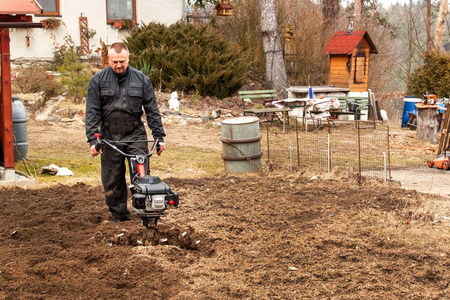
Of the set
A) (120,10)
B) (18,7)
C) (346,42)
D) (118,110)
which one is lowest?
(118,110)

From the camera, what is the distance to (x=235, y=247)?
20.1 feet

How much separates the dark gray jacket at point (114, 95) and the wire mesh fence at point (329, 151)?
3589mm

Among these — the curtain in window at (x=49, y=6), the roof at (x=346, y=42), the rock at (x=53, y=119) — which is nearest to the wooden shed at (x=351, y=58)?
the roof at (x=346, y=42)

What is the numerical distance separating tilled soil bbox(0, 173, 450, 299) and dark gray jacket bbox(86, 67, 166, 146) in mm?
1102

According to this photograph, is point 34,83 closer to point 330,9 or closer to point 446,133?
point 446,133

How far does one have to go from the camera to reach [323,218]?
23.9ft

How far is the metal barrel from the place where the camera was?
10.6 meters

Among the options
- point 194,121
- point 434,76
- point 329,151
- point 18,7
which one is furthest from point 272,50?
point 18,7

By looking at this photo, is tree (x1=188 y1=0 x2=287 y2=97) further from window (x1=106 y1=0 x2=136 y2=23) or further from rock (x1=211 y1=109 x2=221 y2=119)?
window (x1=106 y1=0 x2=136 y2=23)

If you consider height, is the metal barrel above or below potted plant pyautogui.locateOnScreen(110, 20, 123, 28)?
→ below

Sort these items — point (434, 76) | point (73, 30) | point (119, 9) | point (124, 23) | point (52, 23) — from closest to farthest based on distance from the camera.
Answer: point (434, 76) < point (52, 23) < point (73, 30) < point (124, 23) < point (119, 9)

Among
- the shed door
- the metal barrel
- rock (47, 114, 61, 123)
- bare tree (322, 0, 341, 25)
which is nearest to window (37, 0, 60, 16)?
rock (47, 114, 61, 123)

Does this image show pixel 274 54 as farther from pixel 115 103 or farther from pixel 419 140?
pixel 115 103

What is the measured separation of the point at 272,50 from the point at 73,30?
6.96 m
